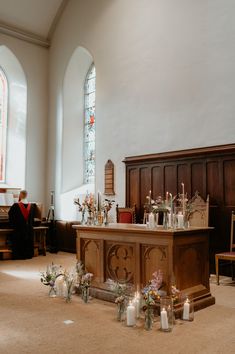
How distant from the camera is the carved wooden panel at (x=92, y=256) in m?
5.11

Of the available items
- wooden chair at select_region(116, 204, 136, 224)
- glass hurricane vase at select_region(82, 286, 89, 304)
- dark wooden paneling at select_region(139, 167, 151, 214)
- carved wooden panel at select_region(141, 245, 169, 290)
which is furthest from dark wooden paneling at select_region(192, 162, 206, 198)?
glass hurricane vase at select_region(82, 286, 89, 304)

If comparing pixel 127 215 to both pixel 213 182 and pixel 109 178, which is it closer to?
pixel 109 178

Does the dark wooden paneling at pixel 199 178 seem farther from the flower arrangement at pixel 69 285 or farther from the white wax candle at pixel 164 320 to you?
the white wax candle at pixel 164 320

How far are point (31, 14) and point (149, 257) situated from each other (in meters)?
9.20

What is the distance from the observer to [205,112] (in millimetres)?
7203

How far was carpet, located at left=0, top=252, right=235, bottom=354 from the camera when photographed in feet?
10.5

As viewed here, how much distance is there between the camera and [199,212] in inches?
267

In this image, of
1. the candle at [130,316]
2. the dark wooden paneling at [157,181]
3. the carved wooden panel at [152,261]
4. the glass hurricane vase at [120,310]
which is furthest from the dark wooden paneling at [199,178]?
the candle at [130,316]

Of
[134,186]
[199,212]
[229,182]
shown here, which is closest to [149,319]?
[199,212]

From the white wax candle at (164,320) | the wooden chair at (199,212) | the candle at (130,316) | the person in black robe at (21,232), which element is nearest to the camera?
the white wax candle at (164,320)

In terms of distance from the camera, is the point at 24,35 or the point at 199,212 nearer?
the point at 199,212

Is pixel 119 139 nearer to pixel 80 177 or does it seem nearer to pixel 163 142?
pixel 163 142

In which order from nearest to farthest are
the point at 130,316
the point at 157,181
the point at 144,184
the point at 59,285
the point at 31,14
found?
1. the point at 130,316
2. the point at 59,285
3. the point at 157,181
4. the point at 144,184
5. the point at 31,14

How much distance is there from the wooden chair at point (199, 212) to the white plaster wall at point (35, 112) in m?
5.76
